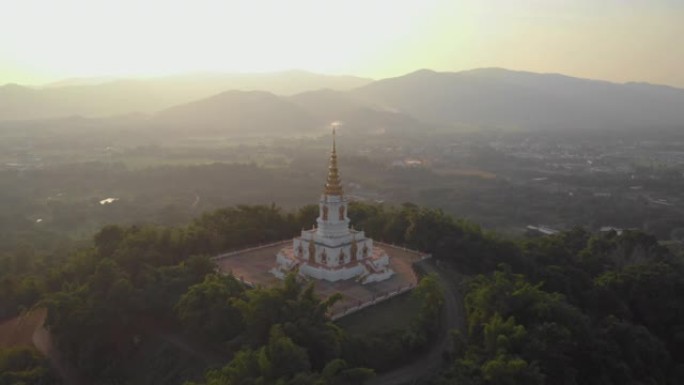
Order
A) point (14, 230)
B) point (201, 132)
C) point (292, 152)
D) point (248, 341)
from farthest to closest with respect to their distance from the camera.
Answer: point (201, 132) → point (292, 152) → point (14, 230) → point (248, 341)

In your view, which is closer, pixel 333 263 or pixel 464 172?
pixel 333 263

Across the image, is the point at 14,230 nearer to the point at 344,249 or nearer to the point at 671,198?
the point at 344,249

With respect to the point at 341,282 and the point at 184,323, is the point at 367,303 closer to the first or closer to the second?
the point at 341,282

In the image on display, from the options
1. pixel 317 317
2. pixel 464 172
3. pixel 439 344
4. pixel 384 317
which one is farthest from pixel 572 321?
pixel 464 172

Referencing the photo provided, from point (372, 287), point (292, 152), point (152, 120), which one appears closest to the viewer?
point (372, 287)

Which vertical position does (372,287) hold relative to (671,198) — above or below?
above

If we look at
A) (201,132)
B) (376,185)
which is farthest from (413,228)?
(201,132)

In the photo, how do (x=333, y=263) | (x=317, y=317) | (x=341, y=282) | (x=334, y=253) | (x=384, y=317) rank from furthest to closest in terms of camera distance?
(x=333, y=263) < (x=334, y=253) < (x=341, y=282) < (x=384, y=317) < (x=317, y=317)
